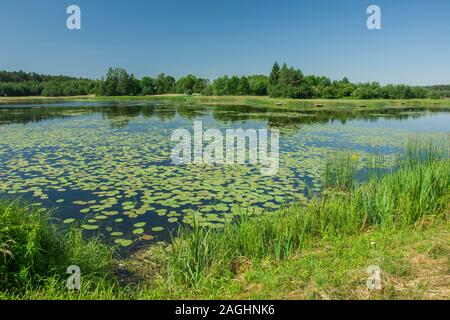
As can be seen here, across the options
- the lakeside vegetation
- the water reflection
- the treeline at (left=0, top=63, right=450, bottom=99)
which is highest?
the treeline at (left=0, top=63, right=450, bottom=99)

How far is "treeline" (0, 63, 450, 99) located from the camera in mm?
63213

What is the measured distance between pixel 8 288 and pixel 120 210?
2559 millimetres

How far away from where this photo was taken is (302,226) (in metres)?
3.95

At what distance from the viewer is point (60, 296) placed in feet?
8.20

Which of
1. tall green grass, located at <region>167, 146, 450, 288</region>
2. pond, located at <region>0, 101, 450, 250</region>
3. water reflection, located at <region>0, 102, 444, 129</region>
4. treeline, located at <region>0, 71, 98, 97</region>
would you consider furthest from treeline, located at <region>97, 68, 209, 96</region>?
tall green grass, located at <region>167, 146, 450, 288</region>

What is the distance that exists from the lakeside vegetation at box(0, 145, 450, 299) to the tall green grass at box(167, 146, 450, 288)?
1 centimetres

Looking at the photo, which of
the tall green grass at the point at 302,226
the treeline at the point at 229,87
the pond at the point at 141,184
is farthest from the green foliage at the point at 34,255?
the treeline at the point at 229,87

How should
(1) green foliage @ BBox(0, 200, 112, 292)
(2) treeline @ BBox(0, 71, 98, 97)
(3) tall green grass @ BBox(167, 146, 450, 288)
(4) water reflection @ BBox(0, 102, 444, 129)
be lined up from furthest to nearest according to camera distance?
1. (2) treeline @ BBox(0, 71, 98, 97)
2. (4) water reflection @ BBox(0, 102, 444, 129)
3. (3) tall green grass @ BBox(167, 146, 450, 288)
4. (1) green foliage @ BBox(0, 200, 112, 292)

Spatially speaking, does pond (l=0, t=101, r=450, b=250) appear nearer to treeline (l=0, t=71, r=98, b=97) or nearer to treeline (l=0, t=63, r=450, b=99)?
treeline (l=0, t=63, r=450, b=99)

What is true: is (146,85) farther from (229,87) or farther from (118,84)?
(229,87)

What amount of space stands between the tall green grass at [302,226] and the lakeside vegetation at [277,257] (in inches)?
0.6

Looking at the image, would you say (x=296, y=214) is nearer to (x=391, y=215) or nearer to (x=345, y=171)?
(x=391, y=215)

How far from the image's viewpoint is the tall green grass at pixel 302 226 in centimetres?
331

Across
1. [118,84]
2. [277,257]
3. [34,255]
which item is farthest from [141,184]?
[118,84]
